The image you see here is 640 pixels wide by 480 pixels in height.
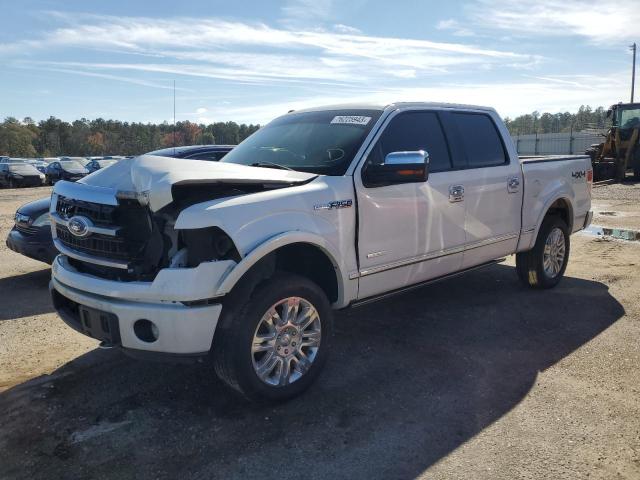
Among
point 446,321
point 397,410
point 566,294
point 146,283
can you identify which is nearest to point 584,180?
point 566,294

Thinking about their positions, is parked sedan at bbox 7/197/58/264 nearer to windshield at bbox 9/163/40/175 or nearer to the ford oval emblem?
the ford oval emblem

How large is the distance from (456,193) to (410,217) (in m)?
0.67

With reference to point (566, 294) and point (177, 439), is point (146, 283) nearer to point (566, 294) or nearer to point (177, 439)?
point (177, 439)

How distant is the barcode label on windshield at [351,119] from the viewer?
4281mm

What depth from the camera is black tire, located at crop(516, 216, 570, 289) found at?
19.5 feet

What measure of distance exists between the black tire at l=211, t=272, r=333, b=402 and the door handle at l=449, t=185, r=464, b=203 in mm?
1750

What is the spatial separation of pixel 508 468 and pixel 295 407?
4.36 ft

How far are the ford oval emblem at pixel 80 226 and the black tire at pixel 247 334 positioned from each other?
0.99m

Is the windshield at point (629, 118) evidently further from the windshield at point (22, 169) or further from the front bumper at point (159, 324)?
the windshield at point (22, 169)

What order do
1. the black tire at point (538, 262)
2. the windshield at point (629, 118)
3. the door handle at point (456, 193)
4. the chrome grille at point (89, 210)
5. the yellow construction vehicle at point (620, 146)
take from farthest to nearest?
the windshield at point (629, 118) → the yellow construction vehicle at point (620, 146) → the black tire at point (538, 262) → the door handle at point (456, 193) → the chrome grille at point (89, 210)

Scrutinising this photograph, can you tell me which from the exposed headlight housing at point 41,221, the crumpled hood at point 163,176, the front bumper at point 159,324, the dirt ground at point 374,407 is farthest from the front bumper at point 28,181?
the front bumper at point 159,324

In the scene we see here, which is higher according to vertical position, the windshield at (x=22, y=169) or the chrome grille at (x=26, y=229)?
the windshield at (x=22, y=169)

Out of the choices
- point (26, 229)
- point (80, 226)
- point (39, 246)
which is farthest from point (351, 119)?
point (26, 229)

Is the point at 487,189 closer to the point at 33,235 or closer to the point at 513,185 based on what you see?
the point at 513,185
